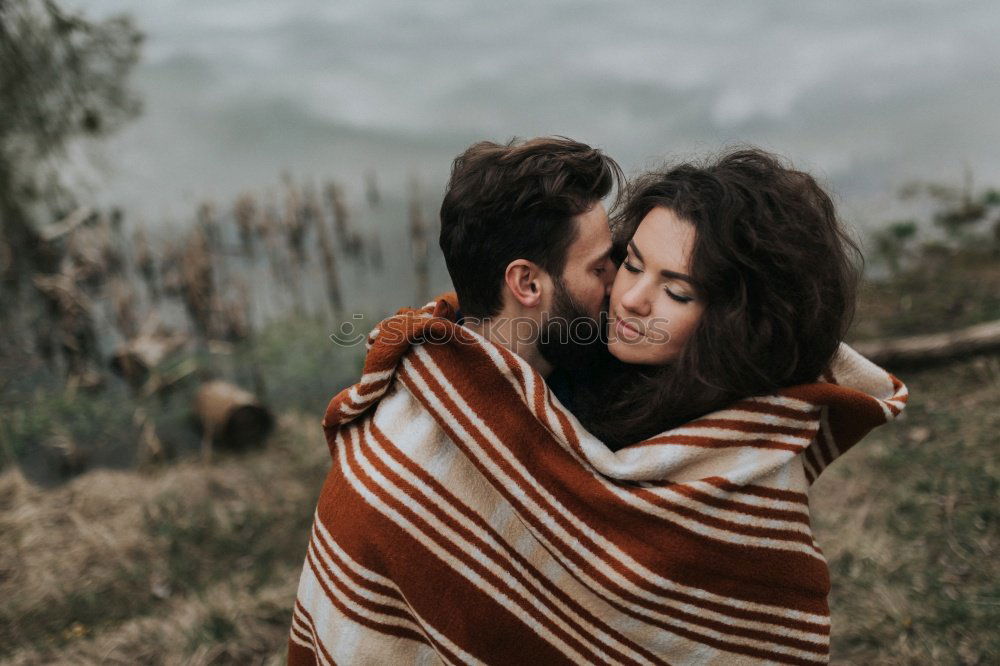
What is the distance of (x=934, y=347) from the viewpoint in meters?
5.13

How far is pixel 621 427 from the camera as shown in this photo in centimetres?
179

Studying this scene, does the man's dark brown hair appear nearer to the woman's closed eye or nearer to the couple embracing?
the couple embracing

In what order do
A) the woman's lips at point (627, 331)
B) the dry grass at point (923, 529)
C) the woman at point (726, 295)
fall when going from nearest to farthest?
the woman at point (726, 295) → the woman's lips at point (627, 331) → the dry grass at point (923, 529)

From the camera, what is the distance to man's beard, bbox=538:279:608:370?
6.24 ft

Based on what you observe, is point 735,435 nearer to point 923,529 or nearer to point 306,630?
point 306,630

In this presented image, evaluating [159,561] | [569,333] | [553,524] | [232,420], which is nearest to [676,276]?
[569,333]

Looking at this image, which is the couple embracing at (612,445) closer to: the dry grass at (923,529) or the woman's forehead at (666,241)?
the woman's forehead at (666,241)

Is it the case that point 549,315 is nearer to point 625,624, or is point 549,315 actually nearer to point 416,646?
point 625,624

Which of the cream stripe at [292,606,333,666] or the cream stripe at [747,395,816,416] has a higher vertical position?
the cream stripe at [747,395,816,416]

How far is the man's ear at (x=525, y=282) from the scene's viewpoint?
1.89 metres

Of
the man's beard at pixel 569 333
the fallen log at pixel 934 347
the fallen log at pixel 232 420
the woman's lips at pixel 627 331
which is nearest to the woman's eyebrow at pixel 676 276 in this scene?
the woman's lips at pixel 627 331

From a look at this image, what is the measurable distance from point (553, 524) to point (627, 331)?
1.77 ft

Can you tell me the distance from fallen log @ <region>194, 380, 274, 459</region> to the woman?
15.2ft

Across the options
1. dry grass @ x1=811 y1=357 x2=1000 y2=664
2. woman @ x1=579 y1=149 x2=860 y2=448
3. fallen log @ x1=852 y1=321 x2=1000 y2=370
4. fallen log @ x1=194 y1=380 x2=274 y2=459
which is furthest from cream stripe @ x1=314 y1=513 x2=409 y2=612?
fallen log @ x1=852 y1=321 x2=1000 y2=370
